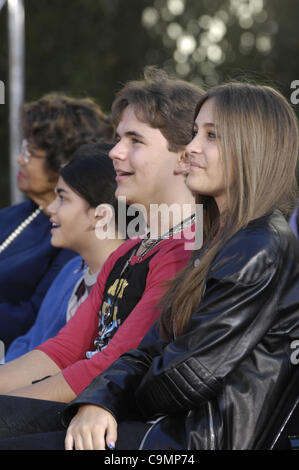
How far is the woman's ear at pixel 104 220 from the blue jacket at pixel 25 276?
73 centimetres

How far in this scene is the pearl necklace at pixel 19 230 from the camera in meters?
4.01

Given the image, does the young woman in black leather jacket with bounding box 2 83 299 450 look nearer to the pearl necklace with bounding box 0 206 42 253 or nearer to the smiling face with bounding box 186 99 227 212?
the smiling face with bounding box 186 99 227 212

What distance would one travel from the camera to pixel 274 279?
1720 mm

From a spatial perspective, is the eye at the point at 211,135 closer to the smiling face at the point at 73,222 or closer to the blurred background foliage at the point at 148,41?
the smiling face at the point at 73,222

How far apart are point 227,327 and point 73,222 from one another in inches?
60.1

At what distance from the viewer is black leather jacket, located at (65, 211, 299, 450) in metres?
1.67

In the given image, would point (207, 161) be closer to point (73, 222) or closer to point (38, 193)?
point (73, 222)

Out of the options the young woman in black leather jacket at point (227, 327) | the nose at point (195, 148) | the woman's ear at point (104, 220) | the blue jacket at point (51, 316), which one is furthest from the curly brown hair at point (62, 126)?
the young woman in black leather jacket at point (227, 327)

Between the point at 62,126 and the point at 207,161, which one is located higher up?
the point at 207,161

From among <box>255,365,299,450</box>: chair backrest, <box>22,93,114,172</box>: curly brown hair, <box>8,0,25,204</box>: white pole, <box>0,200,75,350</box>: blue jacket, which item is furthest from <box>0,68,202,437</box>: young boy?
<box>8,0,25,204</box>: white pole

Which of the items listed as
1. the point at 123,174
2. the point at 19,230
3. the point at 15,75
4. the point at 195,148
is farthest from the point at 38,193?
the point at 15,75

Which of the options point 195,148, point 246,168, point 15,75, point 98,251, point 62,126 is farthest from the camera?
point 15,75

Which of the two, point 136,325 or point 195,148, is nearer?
point 195,148

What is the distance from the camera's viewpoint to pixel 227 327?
168 centimetres
